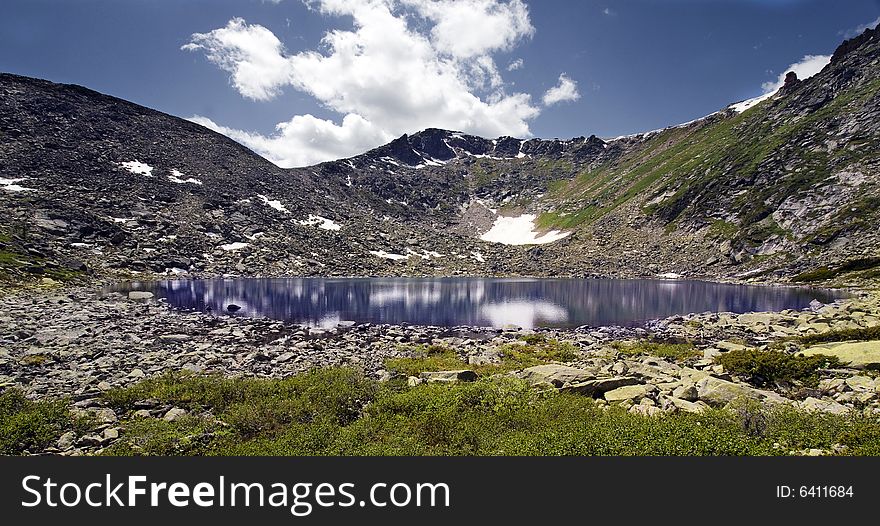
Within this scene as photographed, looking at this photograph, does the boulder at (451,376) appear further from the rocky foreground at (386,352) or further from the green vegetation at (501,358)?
the green vegetation at (501,358)

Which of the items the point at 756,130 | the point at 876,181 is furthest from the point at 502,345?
the point at 756,130

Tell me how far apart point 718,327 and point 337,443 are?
37.4 metres

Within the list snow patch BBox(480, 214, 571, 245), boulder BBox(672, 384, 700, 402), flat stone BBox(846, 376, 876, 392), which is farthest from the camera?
snow patch BBox(480, 214, 571, 245)

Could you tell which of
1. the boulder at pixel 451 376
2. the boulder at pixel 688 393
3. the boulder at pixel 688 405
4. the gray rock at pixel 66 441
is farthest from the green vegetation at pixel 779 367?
the gray rock at pixel 66 441

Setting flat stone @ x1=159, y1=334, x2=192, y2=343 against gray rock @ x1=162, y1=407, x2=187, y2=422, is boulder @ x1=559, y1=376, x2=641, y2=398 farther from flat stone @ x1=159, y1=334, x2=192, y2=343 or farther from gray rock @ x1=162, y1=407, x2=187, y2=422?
flat stone @ x1=159, y1=334, x2=192, y2=343

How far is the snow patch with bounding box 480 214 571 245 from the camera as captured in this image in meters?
170

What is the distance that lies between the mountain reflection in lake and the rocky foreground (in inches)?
209

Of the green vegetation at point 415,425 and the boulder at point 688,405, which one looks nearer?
the green vegetation at point 415,425

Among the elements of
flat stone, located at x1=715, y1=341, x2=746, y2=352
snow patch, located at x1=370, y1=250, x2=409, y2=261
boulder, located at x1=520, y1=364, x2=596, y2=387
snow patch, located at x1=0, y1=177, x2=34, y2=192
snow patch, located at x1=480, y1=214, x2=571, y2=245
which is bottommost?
flat stone, located at x1=715, y1=341, x2=746, y2=352

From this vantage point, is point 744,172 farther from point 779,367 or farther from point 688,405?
point 688,405

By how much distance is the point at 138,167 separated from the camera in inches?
4796

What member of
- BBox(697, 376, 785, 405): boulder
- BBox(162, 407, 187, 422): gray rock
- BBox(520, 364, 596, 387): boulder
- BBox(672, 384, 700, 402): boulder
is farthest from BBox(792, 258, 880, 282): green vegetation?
BBox(162, 407, 187, 422): gray rock

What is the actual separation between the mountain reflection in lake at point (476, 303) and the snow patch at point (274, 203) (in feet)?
213

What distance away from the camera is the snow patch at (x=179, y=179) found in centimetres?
12256
